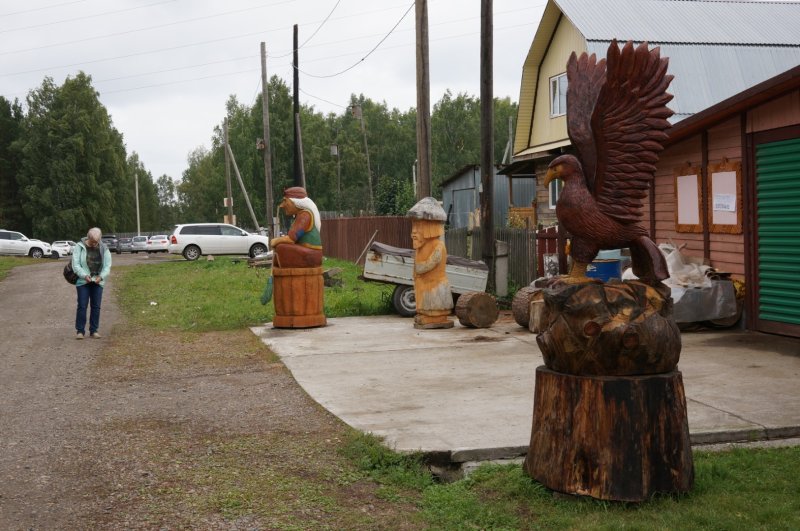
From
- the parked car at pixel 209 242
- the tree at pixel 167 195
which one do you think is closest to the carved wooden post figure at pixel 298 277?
the parked car at pixel 209 242

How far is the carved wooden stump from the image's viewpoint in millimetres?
13914

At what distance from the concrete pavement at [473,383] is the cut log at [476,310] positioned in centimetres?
16

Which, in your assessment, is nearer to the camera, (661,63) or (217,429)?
(661,63)

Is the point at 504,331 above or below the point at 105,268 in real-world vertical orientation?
below

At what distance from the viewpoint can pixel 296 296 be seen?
13930mm

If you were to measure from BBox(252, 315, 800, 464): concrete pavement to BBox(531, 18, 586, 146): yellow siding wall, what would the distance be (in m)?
13.4

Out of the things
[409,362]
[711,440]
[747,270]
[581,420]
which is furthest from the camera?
[747,270]

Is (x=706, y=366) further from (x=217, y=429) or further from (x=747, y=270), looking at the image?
(x=217, y=429)

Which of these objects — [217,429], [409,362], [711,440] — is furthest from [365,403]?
[711,440]

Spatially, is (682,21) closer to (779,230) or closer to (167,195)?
(779,230)

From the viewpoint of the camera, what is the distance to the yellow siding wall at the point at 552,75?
25.0 meters

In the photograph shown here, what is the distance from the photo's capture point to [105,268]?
44.7 ft

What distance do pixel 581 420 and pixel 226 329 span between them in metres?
10.3

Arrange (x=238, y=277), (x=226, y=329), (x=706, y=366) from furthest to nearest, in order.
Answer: (x=238, y=277) < (x=226, y=329) < (x=706, y=366)
